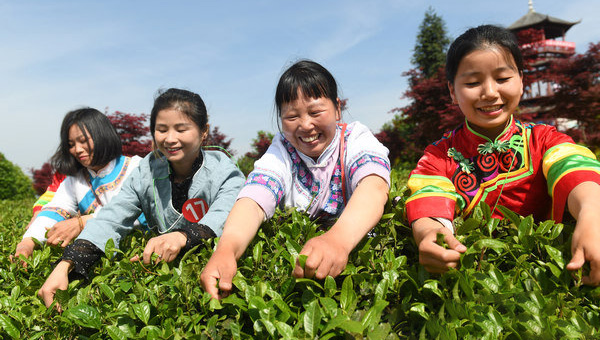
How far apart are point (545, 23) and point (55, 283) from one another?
1499 inches

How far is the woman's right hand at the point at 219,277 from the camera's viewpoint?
1.36 meters

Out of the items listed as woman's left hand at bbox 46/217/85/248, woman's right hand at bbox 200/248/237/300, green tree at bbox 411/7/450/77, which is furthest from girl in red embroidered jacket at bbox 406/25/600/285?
green tree at bbox 411/7/450/77

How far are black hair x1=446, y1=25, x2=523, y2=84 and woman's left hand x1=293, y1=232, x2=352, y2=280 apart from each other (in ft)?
3.68

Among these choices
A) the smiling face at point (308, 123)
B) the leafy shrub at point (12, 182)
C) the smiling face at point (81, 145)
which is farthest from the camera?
the leafy shrub at point (12, 182)

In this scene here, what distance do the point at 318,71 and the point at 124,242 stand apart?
1.47m

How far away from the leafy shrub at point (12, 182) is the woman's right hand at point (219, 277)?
13.6m

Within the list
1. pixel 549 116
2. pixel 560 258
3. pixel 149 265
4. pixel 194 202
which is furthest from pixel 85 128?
pixel 549 116

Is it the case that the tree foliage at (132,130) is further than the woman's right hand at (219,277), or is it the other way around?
the tree foliage at (132,130)

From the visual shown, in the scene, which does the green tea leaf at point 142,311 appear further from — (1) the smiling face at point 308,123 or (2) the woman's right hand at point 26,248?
(2) the woman's right hand at point 26,248

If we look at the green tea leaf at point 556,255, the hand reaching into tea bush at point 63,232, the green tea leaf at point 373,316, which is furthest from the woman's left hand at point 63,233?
the green tea leaf at point 556,255

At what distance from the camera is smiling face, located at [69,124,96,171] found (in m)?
3.17

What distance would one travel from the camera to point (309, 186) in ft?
7.41

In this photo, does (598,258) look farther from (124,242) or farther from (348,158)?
(124,242)

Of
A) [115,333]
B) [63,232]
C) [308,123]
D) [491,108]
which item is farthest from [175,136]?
[491,108]
